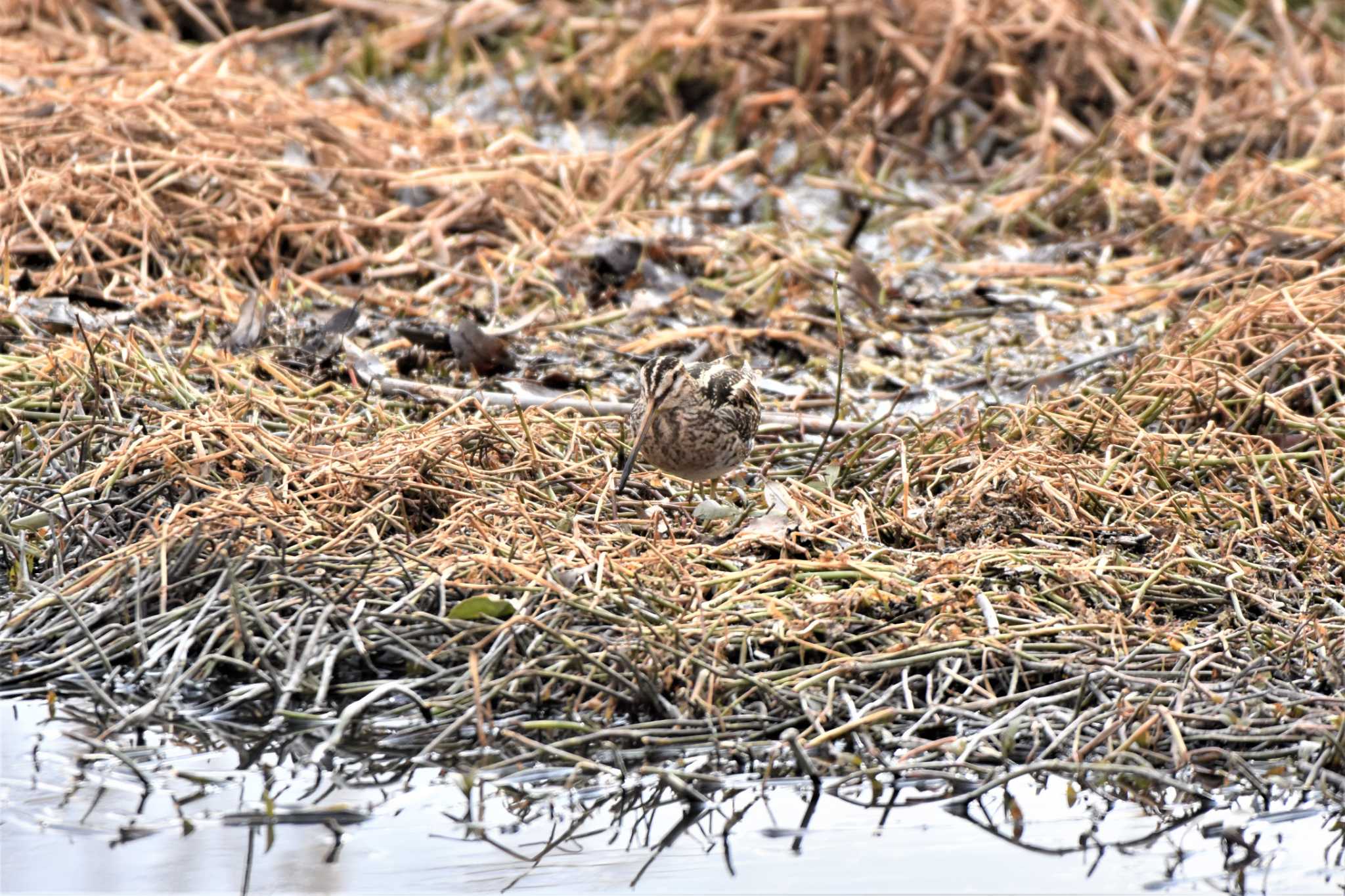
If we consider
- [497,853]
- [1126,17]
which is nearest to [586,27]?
[1126,17]

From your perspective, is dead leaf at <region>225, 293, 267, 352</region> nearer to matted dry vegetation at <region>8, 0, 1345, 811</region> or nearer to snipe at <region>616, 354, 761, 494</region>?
matted dry vegetation at <region>8, 0, 1345, 811</region>

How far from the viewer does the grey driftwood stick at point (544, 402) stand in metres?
5.75

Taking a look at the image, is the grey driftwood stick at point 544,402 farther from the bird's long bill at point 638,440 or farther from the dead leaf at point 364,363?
the bird's long bill at point 638,440

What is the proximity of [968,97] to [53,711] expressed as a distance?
6669 millimetres

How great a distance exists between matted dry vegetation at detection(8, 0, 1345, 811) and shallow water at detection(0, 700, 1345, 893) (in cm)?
12

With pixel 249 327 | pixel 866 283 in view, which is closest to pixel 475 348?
pixel 249 327

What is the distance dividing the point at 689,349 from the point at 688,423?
183cm

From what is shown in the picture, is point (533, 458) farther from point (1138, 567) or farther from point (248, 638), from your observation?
point (1138, 567)

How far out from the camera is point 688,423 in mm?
4973

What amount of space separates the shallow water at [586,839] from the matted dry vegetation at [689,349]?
0.12m

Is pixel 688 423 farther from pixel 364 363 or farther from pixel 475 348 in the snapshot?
pixel 364 363

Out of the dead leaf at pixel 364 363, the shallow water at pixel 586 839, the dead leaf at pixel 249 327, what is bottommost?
the shallow water at pixel 586 839

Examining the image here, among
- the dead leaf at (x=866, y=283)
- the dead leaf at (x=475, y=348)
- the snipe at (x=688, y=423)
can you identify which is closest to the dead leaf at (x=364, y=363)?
the dead leaf at (x=475, y=348)

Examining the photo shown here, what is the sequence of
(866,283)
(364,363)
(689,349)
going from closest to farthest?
(364,363)
(689,349)
(866,283)
